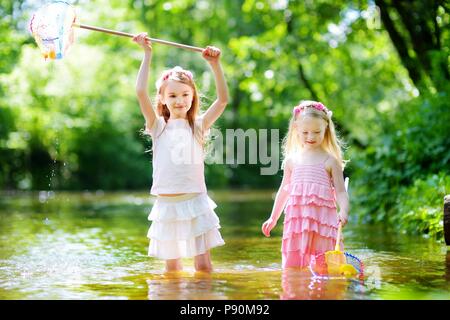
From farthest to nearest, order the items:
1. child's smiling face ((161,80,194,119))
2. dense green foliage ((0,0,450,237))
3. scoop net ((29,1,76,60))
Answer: dense green foliage ((0,0,450,237))
scoop net ((29,1,76,60))
child's smiling face ((161,80,194,119))

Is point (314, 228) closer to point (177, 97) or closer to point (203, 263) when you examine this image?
Answer: point (203, 263)

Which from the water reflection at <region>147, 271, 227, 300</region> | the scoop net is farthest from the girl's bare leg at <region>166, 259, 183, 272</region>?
the scoop net

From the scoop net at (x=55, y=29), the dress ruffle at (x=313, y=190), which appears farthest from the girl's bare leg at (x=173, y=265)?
the scoop net at (x=55, y=29)

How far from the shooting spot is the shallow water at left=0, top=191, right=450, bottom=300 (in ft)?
15.7

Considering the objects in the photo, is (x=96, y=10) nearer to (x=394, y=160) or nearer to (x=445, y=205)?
(x=394, y=160)

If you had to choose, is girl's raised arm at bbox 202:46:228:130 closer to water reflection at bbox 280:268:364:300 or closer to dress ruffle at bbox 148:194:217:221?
dress ruffle at bbox 148:194:217:221

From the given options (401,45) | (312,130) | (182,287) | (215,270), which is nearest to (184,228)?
(215,270)

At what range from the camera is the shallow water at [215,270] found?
4.79 metres

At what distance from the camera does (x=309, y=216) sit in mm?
5934

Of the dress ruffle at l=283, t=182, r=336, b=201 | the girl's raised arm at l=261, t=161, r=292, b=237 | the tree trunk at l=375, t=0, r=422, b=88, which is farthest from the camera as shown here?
the tree trunk at l=375, t=0, r=422, b=88

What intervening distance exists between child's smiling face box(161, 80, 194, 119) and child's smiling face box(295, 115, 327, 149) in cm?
95

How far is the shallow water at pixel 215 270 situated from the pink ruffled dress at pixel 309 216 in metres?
0.25

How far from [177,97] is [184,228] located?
101 cm

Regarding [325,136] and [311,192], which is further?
[325,136]
